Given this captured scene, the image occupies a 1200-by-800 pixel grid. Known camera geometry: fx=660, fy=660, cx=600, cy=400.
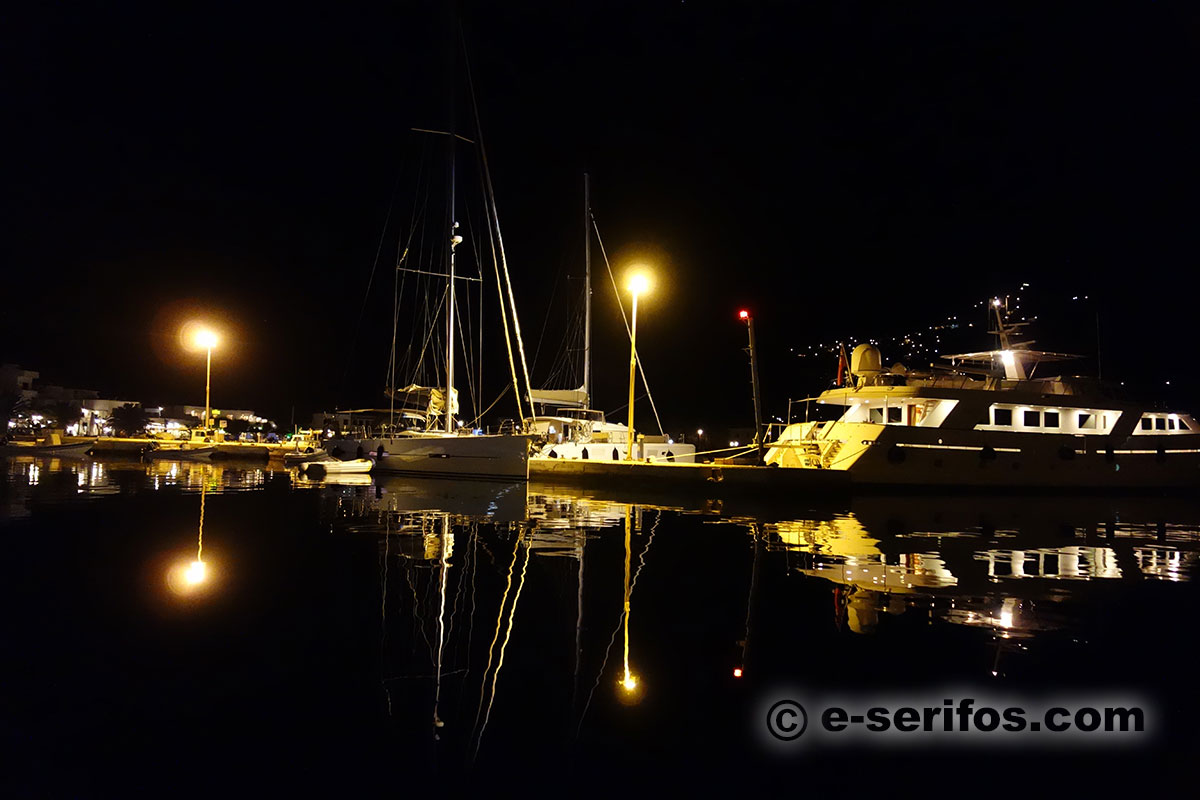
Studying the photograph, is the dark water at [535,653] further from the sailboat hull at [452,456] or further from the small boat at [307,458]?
the small boat at [307,458]

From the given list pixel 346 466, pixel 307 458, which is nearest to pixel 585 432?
pixel 346 466

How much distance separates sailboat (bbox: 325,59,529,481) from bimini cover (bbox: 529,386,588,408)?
15.1 feet

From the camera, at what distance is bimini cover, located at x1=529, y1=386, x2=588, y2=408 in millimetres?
35875

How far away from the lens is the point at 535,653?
5547 mm

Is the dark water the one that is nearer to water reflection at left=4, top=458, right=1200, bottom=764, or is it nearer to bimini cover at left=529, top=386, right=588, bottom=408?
water reflection at left=4, top=458, right=1200, bottom=764

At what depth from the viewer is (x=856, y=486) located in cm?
2502

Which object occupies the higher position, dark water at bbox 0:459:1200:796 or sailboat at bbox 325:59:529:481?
sailboat at bbox 325:59:529:481

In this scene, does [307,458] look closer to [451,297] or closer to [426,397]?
[426,397]

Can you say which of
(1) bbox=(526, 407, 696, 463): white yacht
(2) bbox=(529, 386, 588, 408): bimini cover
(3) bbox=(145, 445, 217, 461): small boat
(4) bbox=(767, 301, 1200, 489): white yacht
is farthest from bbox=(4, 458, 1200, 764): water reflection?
(3) bbox=(145, 445, 217, 461): small boat

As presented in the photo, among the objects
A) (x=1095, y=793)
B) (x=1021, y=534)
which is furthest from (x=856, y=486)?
(x=1095, y=793)

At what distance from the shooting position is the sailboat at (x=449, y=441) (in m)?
28.4

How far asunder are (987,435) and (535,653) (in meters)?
26.3

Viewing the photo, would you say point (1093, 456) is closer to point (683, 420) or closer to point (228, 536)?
point (228, 536)

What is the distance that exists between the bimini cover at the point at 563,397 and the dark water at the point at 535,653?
23393 mm
